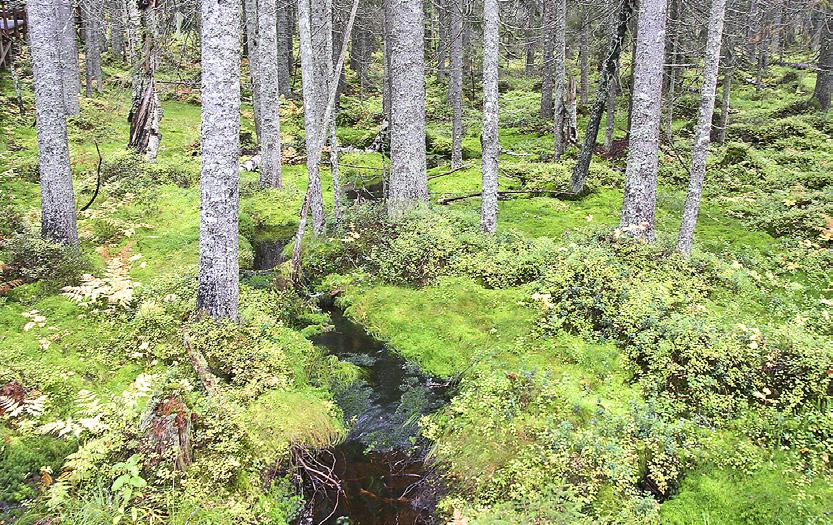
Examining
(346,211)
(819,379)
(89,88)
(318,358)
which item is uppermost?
(89,88)

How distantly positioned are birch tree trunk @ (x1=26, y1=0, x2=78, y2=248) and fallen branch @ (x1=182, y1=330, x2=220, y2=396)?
14.4 feet

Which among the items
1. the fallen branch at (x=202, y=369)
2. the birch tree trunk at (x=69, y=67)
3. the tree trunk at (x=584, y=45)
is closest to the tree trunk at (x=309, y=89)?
the fallen branch at (x=202, y=369)

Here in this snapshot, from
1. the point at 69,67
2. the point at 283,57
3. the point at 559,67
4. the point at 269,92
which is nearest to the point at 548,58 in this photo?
the point at 559,67

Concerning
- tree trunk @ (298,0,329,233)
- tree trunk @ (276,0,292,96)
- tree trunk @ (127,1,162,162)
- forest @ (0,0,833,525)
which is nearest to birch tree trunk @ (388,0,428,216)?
forest @ (0,0,833,525)

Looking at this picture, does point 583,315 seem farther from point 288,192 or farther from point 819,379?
point 288,192

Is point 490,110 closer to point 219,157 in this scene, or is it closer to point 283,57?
point 219,157

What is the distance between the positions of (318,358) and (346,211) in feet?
19.0

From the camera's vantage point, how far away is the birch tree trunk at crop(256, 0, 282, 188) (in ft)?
45.3

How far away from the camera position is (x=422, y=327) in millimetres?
8812

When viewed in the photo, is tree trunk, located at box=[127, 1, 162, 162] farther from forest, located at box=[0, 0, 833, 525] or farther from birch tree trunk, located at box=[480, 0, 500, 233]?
birch tree trunk, located at box=[480, 0, 500, 233]

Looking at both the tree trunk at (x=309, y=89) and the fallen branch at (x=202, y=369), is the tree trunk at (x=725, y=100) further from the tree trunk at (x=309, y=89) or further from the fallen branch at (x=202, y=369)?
the fallen branch at (x=202, y=369)

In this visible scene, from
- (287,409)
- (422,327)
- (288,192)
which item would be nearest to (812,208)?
(422,327)

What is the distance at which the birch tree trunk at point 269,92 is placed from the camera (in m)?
13.8

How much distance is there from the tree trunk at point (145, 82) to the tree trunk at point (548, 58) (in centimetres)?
1250
